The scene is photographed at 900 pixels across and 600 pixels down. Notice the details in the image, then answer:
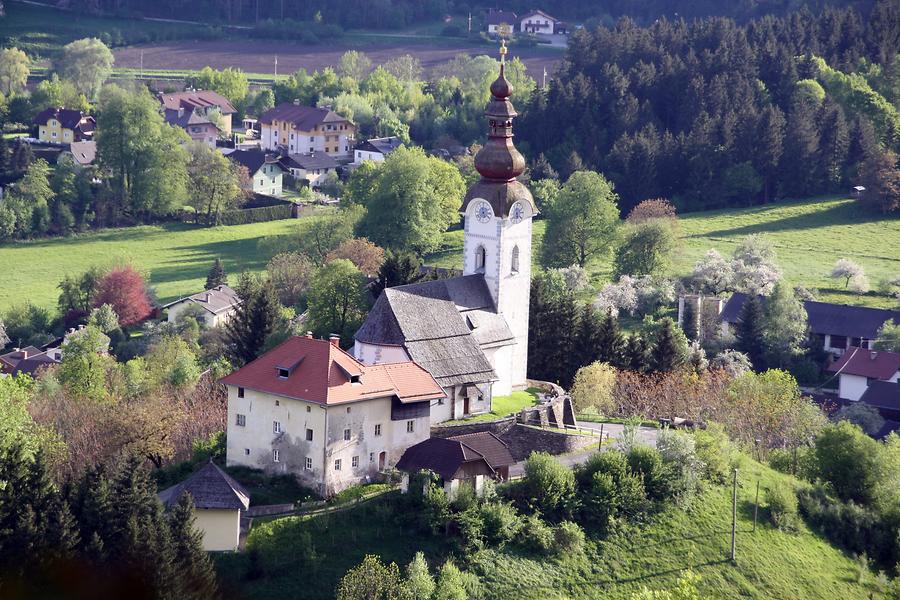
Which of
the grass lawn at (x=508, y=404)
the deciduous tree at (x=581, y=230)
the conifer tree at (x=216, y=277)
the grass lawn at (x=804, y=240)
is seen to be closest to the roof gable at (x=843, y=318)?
the grass lawn at (x=804, y=240)

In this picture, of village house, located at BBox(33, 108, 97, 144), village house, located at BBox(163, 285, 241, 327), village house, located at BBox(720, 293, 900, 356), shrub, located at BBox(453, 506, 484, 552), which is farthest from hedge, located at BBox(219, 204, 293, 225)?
shrub, located at BBox(453, 506, 484, 552)

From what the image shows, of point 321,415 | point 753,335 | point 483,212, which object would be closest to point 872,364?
point 753,335

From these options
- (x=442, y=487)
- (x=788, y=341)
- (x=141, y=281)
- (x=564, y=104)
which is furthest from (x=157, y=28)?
(x=442, y=487)

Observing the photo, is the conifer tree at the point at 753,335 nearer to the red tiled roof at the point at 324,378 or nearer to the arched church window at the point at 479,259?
the arched church window at the point at 479,259

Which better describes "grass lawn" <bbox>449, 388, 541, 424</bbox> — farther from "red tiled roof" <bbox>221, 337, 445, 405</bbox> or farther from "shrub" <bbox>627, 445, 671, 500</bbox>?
"shrub" <bbox>627, 445, 671, 500</bbox>

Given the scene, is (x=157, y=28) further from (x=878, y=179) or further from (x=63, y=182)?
(x=878, y=179)
